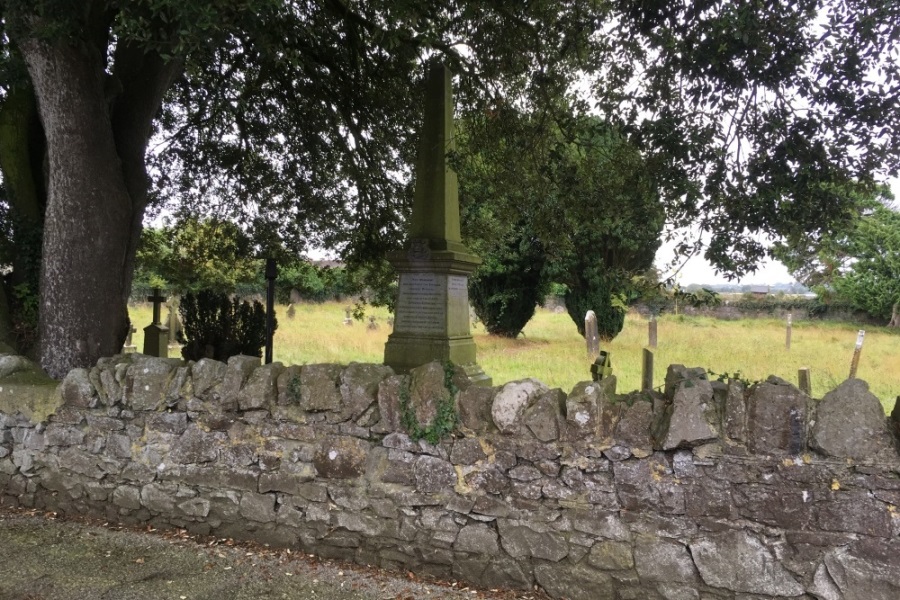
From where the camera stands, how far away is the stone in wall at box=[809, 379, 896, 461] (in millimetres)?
2758

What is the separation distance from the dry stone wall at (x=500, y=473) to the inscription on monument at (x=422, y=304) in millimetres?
2986

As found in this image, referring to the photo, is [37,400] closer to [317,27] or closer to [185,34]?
[185,34]

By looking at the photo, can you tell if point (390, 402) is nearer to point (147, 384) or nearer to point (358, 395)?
point (358, 395)

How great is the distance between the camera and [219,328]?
10.1 meters

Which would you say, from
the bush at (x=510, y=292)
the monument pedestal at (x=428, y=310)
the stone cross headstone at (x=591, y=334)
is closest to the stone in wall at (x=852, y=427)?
the monument pedestal at (x=428, y=310)

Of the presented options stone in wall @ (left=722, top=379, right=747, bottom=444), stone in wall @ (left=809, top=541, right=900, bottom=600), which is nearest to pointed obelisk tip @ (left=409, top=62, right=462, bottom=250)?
stone in wall @ (left=722, top=379, right=747, bottom=444)

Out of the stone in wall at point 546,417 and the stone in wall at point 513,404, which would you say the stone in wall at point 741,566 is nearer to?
the stone in wall at point 546,417

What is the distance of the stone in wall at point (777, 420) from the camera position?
285 cm

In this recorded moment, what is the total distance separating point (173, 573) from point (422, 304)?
387 centimetres

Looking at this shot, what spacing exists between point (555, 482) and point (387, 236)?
6636 millimetres

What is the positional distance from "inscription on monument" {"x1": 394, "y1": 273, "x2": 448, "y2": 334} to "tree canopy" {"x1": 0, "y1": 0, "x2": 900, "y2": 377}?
2.13 m

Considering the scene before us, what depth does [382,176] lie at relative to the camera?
877cm

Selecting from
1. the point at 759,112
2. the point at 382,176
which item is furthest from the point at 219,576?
the point at 382,176

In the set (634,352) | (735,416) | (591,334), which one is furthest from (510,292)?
(735,416)
